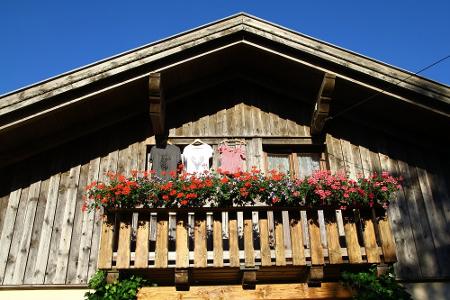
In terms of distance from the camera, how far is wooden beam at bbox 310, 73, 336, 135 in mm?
8398

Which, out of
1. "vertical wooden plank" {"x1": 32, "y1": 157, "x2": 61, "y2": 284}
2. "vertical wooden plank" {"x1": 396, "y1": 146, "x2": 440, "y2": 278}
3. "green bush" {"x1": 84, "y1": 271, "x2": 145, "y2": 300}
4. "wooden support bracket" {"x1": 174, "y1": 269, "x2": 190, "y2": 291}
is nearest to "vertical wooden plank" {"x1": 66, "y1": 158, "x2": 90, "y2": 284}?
"vertical wooden plank" {"x1": 32, "y1": 157, "x2": 61, "y2": 284}

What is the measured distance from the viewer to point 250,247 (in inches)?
266

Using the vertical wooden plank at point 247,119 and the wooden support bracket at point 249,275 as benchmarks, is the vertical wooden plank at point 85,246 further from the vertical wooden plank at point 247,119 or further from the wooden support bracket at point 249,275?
the vertical wooden plank at point 247,119

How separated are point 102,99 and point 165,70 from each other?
1281 mm

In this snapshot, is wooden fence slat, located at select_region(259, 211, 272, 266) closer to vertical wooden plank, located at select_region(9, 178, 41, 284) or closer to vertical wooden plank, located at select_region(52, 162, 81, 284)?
vertical wooden plank, located at select_region(52, 162, 81, 284)

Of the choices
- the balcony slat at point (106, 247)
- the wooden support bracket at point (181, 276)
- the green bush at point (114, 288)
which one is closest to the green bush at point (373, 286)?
the wooden support bracket at point (181, 276)

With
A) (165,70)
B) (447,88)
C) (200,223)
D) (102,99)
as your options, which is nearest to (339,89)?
(447,88)

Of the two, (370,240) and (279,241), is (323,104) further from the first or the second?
(279,241)

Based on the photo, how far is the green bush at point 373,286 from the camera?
6.70 meters

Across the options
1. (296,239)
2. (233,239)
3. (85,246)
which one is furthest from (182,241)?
(85,246)

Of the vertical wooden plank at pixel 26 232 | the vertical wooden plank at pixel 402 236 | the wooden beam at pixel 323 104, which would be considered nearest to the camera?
the vertical wooden plank at pixel 26 232

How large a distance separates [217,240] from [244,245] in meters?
0.40

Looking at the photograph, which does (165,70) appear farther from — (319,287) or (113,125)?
(319,287)

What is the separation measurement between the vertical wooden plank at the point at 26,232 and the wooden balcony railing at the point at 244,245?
164 centimetres
